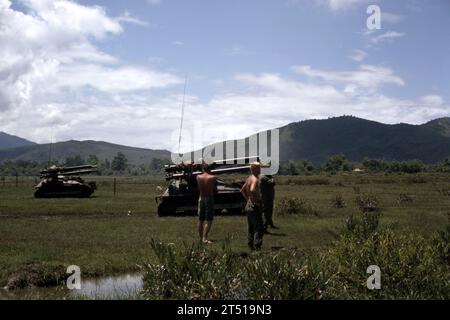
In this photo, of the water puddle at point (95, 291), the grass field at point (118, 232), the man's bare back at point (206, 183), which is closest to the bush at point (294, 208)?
the grass field at point (118, 232)

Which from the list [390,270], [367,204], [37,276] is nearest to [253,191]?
[390,270]

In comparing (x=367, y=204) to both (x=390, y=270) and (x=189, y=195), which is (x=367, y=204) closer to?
(x=189, y=195)

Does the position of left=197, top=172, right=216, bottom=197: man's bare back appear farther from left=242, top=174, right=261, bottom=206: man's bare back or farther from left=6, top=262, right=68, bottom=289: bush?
left=6, top=262, right=68, bottom=289: bush

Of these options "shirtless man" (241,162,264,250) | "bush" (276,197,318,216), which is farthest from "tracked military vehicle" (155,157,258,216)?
"shirtless man" (241,162,264,250)

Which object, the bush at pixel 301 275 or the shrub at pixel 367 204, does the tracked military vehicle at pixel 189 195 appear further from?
the bush at pixel 301 275

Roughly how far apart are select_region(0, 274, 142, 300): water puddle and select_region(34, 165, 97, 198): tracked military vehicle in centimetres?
2309

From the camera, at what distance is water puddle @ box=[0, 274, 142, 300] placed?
26.9 ft

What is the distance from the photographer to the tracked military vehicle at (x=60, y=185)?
31391mm

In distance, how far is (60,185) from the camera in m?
31.9

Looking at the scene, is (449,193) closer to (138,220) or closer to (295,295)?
(138,220)

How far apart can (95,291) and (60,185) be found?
24.6m

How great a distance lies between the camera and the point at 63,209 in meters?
23.7

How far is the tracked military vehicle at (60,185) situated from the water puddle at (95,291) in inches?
909
